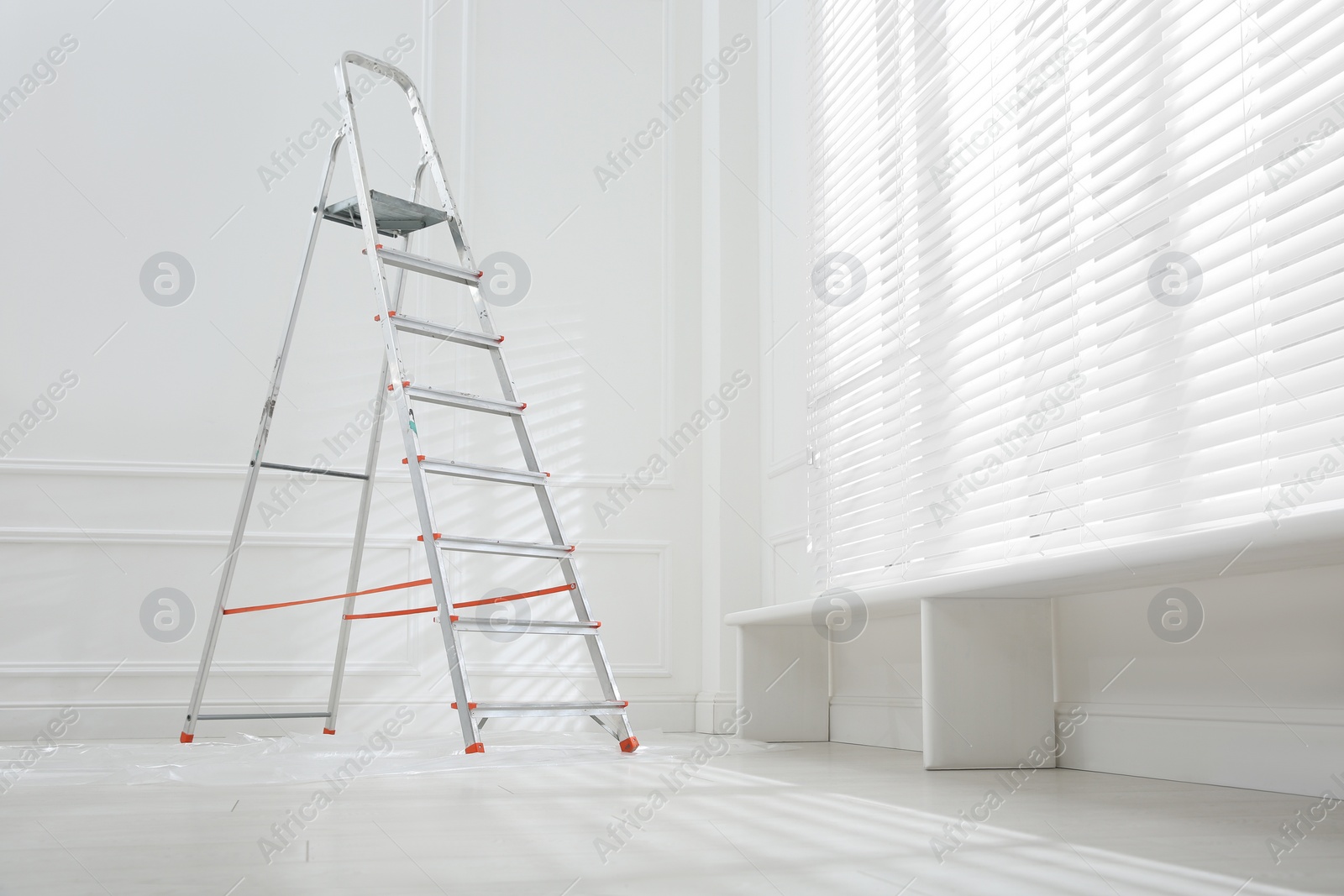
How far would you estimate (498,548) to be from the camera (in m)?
2.45

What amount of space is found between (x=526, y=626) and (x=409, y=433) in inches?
20.1

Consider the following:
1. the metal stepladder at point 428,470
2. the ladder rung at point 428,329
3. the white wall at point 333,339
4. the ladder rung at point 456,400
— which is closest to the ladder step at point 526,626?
the metal stepladder at point 428,470

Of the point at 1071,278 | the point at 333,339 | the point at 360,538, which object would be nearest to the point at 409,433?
the point at 360,538

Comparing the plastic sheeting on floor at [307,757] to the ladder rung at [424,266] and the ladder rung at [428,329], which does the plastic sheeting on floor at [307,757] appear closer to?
the ladder rung at [428,329]

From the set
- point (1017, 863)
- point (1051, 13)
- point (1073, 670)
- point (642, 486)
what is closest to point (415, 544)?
point (642, 486)

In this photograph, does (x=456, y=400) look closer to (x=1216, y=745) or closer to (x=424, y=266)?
(x=424, y=266)

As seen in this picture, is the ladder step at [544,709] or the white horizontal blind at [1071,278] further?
the ladder step at [544,709]

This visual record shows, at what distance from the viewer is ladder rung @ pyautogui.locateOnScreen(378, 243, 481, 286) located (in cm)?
268

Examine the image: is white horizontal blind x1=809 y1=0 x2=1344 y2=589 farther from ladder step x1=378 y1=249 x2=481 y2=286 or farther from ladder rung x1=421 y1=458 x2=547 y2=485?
ladder step x1=378 y1=249 x2=481 y2=286

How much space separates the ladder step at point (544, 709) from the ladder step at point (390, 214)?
1312mm

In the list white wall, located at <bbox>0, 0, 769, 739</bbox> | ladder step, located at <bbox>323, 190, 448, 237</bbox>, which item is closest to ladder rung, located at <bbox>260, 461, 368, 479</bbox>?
white wall, located at <bbox>0, 0, 769, 739</bbox>

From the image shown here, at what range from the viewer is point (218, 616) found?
303 cm

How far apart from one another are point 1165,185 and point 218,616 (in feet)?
8.48

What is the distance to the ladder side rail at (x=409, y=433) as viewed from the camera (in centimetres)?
227
